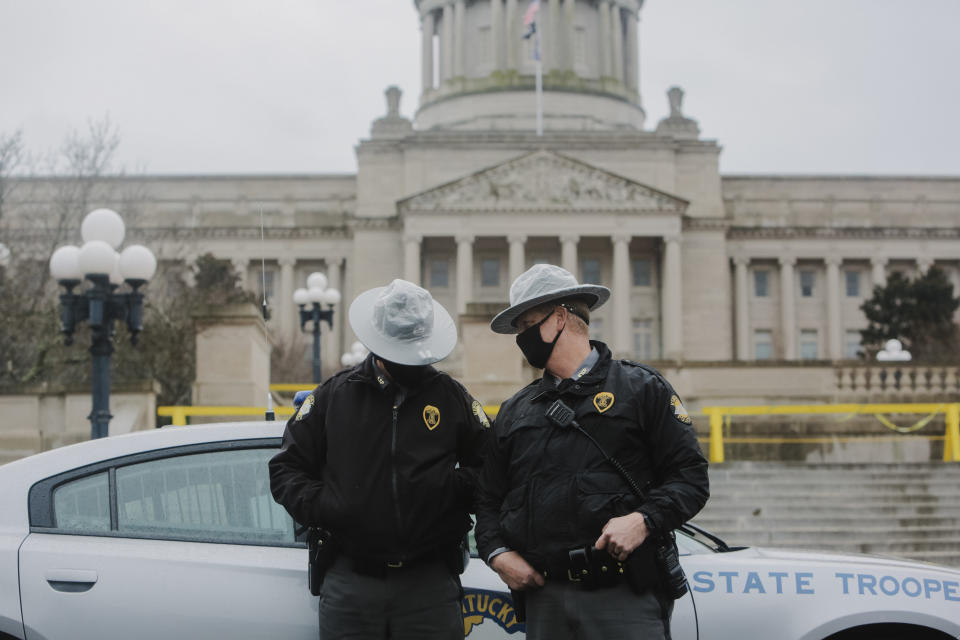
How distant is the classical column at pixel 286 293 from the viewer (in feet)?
238

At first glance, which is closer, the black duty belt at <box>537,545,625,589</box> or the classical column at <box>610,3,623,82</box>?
the black duty belt at <box>537,545,625,589</box>

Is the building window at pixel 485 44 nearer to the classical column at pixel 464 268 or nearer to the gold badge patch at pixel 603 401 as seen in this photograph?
the classical column at pixel 464 268

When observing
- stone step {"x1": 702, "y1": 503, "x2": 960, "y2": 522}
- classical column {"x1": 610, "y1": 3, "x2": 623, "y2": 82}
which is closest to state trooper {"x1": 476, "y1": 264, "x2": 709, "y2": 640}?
stone step {"x1": 702, "y1": 503, "x2": 960, "y2": 522}

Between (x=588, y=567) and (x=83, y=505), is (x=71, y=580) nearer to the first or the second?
(x=83, y=505)

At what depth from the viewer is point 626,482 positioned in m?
4.26

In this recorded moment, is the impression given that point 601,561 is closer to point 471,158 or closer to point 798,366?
point 798,366

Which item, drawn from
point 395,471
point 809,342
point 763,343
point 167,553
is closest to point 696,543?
point 395,471

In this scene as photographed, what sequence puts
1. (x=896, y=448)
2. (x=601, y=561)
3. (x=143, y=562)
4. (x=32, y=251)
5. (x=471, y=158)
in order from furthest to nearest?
(x=471, y=158) → (x=32, y=251) → (x=896, y=448) → (x=143, y=562) → (x=601, y=561)

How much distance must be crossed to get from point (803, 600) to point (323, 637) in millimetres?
2050

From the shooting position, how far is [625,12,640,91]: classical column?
89625 millimetres

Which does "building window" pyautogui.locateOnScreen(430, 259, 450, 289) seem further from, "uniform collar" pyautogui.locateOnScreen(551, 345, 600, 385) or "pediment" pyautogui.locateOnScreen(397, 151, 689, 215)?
"uniform collar" pyautogui.locateOnScreen(551, 345, 600, 385)

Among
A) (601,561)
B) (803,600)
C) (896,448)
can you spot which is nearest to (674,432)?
(601,561)

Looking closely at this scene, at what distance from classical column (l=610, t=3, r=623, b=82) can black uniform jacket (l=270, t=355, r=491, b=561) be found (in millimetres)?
84296

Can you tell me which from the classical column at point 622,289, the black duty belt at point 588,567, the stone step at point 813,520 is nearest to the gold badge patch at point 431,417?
the black duty belt at point 588,567
